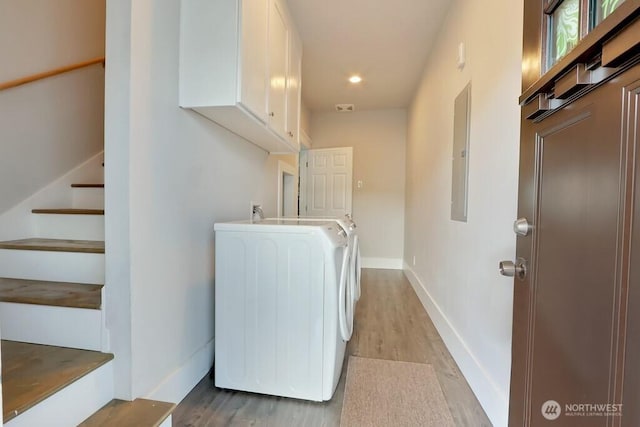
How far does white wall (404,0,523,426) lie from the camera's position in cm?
141

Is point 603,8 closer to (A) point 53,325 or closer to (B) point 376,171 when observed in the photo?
(A) point 53,325

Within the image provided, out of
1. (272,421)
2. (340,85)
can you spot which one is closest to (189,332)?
(272,421)

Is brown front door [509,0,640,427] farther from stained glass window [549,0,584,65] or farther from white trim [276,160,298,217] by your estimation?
white trim [276,160,298,217]

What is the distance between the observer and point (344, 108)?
496 cm

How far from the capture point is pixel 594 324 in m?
0.62

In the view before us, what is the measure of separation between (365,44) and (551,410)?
311 cm

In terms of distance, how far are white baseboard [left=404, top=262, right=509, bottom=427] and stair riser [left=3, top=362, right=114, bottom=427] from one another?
5.61 feet

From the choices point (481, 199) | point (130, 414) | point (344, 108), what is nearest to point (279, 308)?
point (130, 414)

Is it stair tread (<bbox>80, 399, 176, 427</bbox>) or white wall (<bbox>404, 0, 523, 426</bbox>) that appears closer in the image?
stair tread (<bbox>80, 399, 176, 427</bbox>)

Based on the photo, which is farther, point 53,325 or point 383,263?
point 383,263

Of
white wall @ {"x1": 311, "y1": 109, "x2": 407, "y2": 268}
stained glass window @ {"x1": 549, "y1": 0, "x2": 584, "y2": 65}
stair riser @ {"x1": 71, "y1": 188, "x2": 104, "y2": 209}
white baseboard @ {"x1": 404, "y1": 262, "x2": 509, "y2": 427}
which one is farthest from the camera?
white wall @ {"x1": 311, "y1": 109, "x2": 407, "y2": 268}

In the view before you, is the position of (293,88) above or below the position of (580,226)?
above

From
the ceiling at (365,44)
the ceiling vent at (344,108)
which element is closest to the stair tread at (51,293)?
the ceiling at (365,44)

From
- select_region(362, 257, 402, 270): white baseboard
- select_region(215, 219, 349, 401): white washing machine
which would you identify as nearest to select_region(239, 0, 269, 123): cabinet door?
select_region(215, 219, 349, 401): white washing machine
